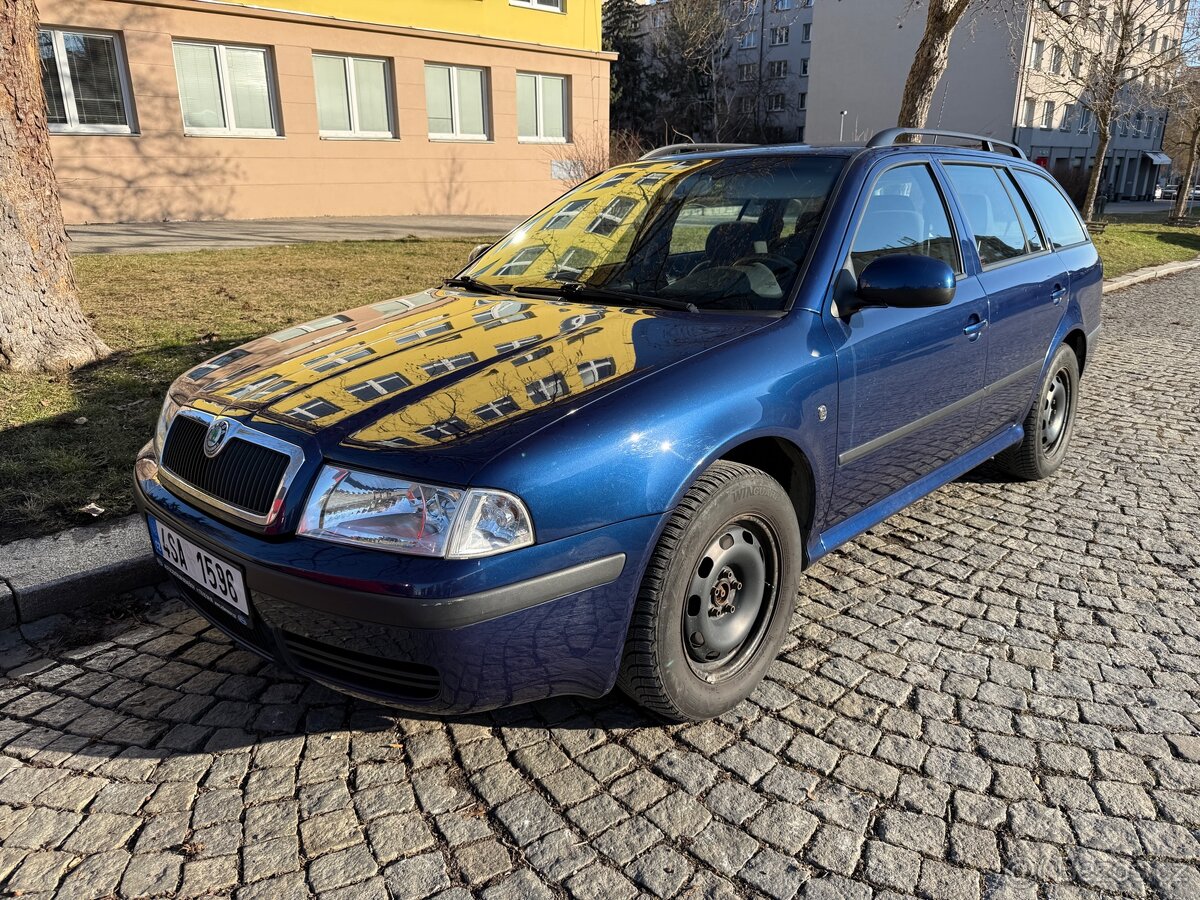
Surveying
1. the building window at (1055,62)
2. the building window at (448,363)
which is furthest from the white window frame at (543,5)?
the building window at (1055,62)

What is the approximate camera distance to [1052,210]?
4.89m

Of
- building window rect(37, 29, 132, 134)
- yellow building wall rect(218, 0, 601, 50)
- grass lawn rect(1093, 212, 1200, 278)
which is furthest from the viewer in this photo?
yellow building wall rect(218, 0, 601, 50)

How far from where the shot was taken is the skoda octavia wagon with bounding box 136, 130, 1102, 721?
85.0 inches

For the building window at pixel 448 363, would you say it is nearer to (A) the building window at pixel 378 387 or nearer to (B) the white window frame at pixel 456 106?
(A) the building window at pixel 378 387

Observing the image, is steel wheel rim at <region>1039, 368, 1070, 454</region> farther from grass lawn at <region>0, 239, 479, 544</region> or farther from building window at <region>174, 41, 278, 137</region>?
building window at <region>174, 41, 278, 137</region>

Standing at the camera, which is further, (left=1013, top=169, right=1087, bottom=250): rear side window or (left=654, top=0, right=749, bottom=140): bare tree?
(left=654, top=0, right=749, bottom=140): bare tree

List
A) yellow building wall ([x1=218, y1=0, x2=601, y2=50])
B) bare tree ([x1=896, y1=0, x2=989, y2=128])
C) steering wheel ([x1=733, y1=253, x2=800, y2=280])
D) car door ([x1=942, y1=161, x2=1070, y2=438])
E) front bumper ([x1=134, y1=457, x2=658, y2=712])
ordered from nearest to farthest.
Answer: front bumper ([x1=134, y1=457, x2=658, y2=712]) → steering wheel ([x1=733, y1=253, x2=800, y2=280]) → car door ([x1=942, y1=161, x2=1070, y2=438]) → bare tree ([x1=896, y1=0, x2=989, y2=128]) → yellow building wall ([x1=218, y1=0, x2=601, y2=50])

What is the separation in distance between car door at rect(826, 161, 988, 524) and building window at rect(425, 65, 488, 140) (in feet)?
58.8

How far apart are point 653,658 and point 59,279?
538 centimetres

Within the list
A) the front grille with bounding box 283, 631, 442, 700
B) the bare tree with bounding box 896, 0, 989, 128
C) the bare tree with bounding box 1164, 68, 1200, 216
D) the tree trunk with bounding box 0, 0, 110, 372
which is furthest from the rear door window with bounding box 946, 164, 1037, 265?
the bare tree with bounding box 1164, 68, 1200, 216

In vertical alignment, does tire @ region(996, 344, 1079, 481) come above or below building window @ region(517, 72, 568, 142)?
below

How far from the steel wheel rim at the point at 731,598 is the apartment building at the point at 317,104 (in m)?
15.9

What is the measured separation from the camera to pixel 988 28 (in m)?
41.6

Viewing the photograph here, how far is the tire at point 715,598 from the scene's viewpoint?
94.8 inches
